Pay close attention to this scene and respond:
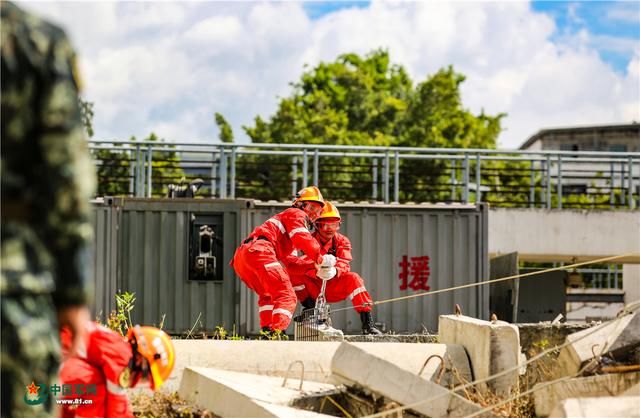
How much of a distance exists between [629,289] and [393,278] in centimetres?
796

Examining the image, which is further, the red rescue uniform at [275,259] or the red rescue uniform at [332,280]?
Answer: the red rescue uniform at [332,280]

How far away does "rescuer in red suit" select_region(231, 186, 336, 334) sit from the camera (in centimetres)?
1016

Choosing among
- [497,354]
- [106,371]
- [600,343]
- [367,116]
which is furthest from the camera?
[367,116]

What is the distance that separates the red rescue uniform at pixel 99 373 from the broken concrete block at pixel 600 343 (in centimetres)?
268

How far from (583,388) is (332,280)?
4.72 metres

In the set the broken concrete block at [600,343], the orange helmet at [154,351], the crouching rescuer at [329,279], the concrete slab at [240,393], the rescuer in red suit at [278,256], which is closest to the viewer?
the orange helmet at [154,351]

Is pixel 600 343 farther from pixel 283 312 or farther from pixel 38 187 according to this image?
pixel 38 187

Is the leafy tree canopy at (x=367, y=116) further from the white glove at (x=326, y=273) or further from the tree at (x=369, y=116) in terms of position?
the white glove at (x=326, y=273)

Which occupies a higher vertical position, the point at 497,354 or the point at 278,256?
the point at 278,256

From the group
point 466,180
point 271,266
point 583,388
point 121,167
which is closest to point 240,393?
point 583,388

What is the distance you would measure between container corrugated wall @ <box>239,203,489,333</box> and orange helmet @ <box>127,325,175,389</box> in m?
11.3

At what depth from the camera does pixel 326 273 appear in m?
10.4

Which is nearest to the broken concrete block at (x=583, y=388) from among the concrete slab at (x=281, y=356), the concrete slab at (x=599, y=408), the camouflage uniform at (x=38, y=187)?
the concrete slab at (x=599, y=408)

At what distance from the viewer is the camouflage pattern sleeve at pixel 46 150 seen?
343 centimetres
